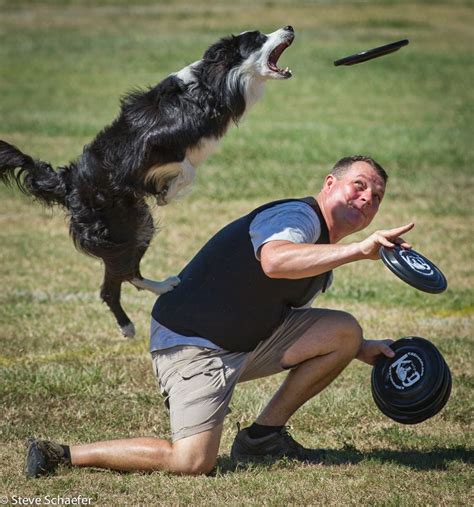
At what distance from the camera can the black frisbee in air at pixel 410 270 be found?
13.5ft

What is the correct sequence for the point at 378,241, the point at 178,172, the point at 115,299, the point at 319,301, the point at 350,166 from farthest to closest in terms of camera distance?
the point at 319,301, the point at 115,299, the point at 178,172, the point at 350,166, the point at 378,241

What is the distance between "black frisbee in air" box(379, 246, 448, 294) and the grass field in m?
0.89

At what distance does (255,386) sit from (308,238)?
1802mm

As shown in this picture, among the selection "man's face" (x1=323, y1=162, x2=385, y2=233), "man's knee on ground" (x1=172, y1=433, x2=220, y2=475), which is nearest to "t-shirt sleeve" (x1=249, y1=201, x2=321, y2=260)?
"man's face" (x1=323, y1=162, x2=385, y2=233)

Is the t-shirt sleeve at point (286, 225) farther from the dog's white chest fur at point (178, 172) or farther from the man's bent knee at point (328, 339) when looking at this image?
the dog's white chest fur at point (178, 172)

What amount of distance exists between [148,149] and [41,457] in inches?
66.4

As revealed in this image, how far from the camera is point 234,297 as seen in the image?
4609 millimetres

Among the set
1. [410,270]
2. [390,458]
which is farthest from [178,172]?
[390,458]

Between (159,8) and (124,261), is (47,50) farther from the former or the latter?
(124,261)

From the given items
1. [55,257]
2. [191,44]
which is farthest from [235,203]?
[191,44]

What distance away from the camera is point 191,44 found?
25.4m

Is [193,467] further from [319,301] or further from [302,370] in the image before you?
[319,301]

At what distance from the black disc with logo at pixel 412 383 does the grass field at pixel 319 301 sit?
0.88ft
